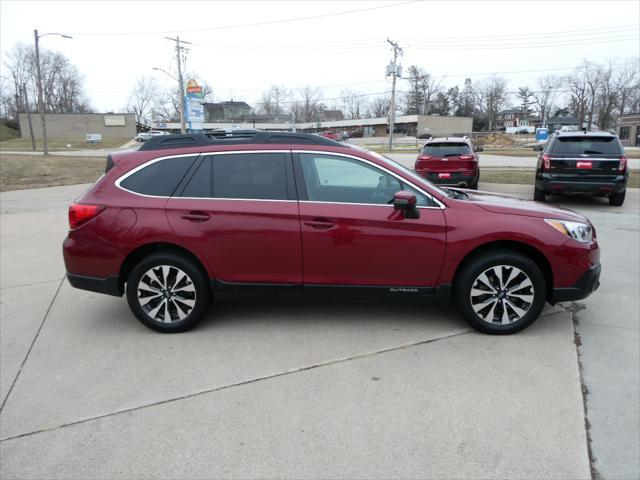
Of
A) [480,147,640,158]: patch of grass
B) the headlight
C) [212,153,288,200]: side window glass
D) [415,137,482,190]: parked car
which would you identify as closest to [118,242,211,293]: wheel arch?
[212,153,288,200]: side window glass

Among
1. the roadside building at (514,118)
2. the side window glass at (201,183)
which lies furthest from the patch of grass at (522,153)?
the roadside building at (514,118)

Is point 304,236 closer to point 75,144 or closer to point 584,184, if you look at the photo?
point 584,184

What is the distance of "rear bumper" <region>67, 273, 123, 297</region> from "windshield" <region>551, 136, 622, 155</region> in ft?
32.5

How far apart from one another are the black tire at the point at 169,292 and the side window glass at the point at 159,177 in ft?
1.84

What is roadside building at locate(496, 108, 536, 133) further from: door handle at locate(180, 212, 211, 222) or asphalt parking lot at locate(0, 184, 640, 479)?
door handle at locate(180, 212, 211, 222)

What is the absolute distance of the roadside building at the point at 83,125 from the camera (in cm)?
7112

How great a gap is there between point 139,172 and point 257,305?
171 cm

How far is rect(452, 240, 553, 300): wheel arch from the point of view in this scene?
421cm

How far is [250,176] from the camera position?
4.34 m

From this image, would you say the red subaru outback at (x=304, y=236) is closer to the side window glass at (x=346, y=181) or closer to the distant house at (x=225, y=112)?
the side window glass at (x=346, y=181)

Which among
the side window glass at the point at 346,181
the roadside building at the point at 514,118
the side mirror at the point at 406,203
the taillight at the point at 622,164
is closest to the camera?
the side mirror at the point at 406,203

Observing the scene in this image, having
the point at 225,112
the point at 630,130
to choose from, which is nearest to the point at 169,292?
the point at 630,130

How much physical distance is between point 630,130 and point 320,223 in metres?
70.5

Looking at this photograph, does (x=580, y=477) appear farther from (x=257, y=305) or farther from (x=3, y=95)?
(x=3, y=95)
